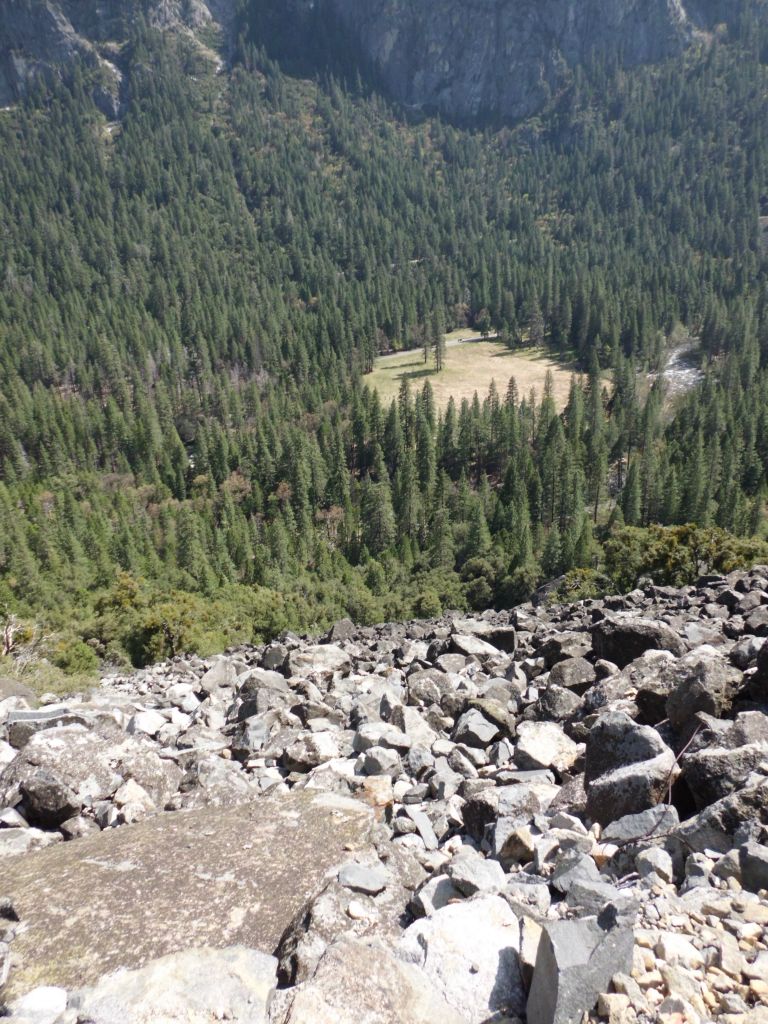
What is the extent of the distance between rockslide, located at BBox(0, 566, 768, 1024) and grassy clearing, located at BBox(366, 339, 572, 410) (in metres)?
137

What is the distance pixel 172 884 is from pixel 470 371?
17051cm

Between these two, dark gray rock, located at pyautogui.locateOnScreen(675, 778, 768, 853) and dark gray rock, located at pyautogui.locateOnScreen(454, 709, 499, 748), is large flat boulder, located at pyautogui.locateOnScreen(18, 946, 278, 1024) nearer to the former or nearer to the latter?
dark gray rock, located at pyautogui.locateOnScreen(675, 778, 768, 853)

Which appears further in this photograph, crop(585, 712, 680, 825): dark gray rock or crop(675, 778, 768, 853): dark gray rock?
crop(585, 712, 680, 825): dark gray rock

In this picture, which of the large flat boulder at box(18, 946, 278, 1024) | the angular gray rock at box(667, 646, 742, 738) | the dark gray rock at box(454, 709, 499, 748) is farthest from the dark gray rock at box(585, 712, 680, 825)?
the large flat boulder at box(18, 946, 278, 1024)

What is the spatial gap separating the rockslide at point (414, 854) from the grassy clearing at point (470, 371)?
13674 centimetres

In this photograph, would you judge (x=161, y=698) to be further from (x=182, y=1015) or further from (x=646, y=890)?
(x=646, y=890)

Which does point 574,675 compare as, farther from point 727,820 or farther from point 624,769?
point 727,820

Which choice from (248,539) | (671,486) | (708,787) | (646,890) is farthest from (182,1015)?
(671,486)

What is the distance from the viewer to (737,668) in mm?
13250

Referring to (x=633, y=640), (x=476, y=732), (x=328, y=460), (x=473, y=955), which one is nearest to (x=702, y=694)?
(x=476, y=732)

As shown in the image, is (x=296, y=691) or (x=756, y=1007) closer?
(x=756, y=1007)

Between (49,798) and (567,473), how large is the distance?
9441cm

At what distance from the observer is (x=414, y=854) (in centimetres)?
1020

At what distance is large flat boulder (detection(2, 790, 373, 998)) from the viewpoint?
8180 millimetres
